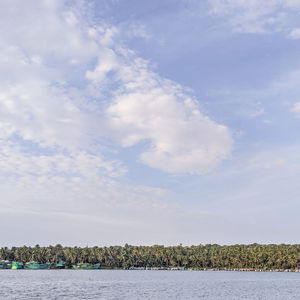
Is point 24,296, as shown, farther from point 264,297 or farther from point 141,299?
point 264,297

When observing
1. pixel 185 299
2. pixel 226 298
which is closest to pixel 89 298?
pixel 185 299

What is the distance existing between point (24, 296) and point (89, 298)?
13.5m

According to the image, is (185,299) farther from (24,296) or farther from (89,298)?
(24,296)

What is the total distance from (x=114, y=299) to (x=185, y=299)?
1610 centimetres

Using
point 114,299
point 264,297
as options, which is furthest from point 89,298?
point 264,297

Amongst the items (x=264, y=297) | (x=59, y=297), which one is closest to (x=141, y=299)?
(x=59, y=297)

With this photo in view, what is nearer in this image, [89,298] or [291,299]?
[89,298]

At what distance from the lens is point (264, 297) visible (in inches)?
3912

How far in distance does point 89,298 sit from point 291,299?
46.7 m

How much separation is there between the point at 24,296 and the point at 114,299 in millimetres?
18811

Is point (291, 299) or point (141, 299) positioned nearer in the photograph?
point (141, 299)

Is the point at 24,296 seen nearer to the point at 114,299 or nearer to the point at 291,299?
the point at 114,299

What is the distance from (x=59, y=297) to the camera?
86.4 meters

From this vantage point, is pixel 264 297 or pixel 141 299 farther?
pixel 264 297
